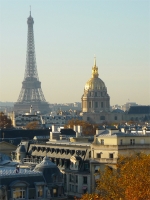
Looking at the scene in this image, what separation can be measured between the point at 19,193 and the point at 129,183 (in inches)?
282

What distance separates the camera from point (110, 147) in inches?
2778

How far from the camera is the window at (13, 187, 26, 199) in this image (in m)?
55.5

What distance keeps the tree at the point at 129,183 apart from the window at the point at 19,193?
3.80 metres

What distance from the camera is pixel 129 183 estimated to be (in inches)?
2124

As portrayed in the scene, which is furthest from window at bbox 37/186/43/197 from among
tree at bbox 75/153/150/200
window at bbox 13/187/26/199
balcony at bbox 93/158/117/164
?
balcony at bbox 93/158/117/164

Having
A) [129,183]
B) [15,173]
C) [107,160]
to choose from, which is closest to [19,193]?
[15,173]

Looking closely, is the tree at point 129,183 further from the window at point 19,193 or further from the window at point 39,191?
the window at point 19,193

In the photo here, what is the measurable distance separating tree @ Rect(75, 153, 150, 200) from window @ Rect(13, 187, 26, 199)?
12.5ft

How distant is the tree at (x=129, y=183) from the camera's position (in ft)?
169

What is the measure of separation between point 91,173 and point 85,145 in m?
5.13

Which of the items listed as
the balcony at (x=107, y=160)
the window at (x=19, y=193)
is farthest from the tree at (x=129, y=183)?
the balcony at (x=107, y=160)

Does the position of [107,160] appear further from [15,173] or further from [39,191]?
[15,173]

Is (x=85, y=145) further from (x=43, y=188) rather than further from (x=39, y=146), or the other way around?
(x=43, y=188)

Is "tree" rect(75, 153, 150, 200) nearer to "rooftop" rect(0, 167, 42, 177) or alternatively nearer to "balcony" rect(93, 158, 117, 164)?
"rooftop" rect(0, 167, 42, 177)
